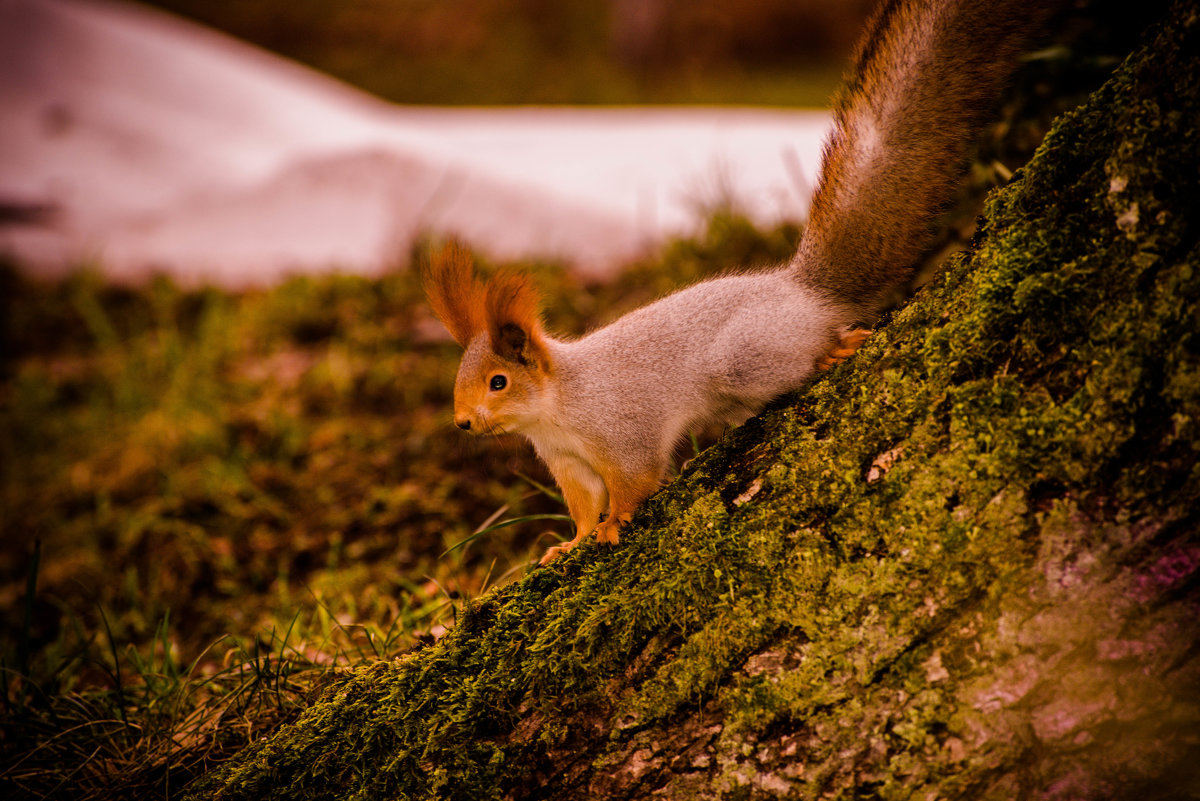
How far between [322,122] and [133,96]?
67.4 inches

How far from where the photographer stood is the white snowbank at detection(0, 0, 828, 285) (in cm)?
532

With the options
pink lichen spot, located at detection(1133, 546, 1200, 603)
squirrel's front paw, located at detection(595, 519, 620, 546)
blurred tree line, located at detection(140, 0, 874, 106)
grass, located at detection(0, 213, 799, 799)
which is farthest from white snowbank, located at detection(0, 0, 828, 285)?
blurred tree line, located at detection(140, 0, 874, 106)

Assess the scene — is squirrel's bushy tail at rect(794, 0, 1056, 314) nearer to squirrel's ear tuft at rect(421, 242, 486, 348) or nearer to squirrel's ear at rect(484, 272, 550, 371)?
squirrel's ear at rect(484, 272, 550, 371)

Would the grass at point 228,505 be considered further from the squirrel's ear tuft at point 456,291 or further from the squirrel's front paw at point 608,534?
the squirrel's ear tuft at point 456,291

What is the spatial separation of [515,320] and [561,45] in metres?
13.5

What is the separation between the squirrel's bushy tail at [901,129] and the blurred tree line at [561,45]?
8.35m

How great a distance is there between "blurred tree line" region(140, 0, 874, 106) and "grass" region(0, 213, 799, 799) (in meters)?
6.95

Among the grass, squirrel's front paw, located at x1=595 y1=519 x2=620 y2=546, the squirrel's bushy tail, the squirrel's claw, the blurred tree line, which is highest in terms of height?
the blurred tree line

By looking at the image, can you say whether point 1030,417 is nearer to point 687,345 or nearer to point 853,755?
point 853,755

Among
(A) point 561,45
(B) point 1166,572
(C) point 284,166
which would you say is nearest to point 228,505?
(B) point 1166,572

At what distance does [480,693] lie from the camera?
54.1 inches

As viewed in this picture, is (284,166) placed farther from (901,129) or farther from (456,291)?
(901,129)

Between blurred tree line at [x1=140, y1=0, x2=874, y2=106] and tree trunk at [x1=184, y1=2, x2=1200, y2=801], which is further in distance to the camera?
blurred tree line at [x1=140, y1=0, x2=874, y2=106]

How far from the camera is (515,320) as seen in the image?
184 centimetres
